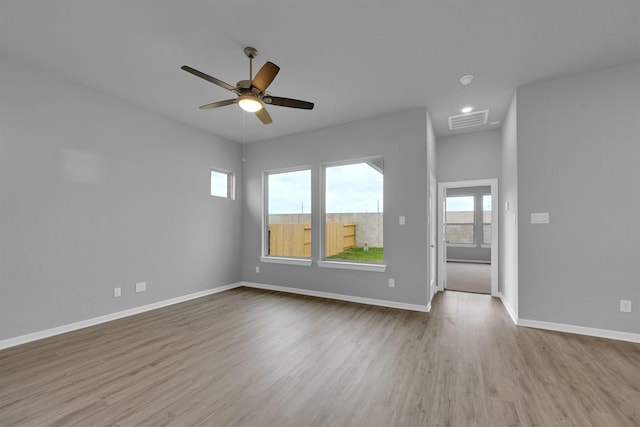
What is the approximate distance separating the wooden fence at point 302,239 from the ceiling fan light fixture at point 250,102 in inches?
107

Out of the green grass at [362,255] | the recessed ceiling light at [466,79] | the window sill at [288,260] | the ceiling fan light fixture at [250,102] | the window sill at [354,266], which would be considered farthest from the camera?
the window sill at [288,260]

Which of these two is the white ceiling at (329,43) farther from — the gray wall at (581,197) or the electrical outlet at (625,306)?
the electrical outlet at (625,306)

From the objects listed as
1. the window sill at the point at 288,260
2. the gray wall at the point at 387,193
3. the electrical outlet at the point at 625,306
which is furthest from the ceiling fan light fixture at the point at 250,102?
the electrical outlet at the point at 625,306

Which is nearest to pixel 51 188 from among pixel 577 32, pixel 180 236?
pixel 180 236

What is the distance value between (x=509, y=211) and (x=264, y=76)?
3.90 m

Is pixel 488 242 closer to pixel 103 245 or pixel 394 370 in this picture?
pixel 394 370

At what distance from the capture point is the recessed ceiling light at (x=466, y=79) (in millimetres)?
3180

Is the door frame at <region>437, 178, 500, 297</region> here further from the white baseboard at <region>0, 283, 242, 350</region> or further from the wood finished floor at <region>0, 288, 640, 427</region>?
the white baseboard at <region>0, 283, 242, 350</region>

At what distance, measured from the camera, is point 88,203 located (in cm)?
344

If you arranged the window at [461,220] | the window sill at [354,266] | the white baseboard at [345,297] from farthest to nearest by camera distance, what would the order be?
the window at [461,220] → the window sill at [354,266] → the white baseboard at [345,297]

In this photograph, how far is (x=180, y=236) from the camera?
4.55 meters

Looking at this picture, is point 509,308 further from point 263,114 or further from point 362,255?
point 263,114

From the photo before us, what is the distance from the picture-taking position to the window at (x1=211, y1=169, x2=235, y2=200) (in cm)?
524

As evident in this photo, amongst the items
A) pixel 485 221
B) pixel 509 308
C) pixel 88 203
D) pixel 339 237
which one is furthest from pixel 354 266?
pixel 485 221
